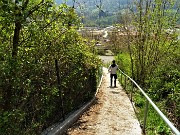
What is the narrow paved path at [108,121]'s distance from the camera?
22.5ft

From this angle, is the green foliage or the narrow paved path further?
the narrow paved path

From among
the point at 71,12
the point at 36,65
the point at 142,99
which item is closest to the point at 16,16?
the point at 36,65

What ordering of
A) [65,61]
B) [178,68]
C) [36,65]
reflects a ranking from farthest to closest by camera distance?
[178,68], [65,61], [36,65]

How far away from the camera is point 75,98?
8812 mm

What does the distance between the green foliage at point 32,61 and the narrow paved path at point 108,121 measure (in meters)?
0.85

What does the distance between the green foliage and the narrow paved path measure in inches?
33.5

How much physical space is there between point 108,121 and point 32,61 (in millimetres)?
3859

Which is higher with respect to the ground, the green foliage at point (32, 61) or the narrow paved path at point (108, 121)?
the green foliage at point (32, 61)

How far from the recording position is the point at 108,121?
25.7 feet

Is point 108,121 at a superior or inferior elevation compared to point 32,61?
inferior

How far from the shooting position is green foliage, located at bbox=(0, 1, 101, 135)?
391 cm

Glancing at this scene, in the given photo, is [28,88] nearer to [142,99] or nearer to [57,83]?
[57,83]

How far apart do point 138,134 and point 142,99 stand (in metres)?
3.85

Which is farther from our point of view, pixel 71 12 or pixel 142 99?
pixel 142 99
